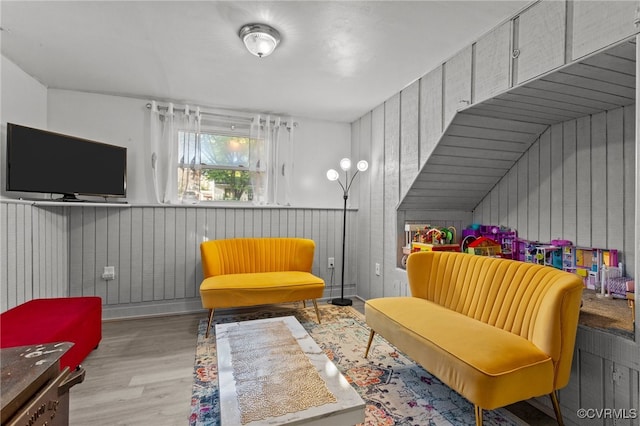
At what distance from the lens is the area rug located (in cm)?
169

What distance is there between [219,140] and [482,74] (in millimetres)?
2841

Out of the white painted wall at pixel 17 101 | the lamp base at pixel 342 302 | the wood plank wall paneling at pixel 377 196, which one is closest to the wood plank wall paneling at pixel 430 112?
the wood plank wall paneling at pixel 377 196

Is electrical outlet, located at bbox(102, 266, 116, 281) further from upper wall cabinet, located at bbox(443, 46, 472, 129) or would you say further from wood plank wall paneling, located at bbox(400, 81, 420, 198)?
upper wall cabinet, located at bbox(443, 46, 472, 129)

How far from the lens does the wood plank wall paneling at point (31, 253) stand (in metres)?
2.22

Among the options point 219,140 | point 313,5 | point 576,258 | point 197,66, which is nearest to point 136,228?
point 219,140

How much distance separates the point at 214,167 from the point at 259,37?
6.37 ft

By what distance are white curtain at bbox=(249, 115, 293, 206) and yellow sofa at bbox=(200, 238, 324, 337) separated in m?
0.62

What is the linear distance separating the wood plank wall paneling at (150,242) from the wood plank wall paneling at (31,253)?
0.52 ft

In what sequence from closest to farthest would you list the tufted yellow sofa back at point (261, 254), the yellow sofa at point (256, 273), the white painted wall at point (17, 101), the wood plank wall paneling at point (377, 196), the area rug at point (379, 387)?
the area rug at point (379, 387) → the white painted wall at point (17, 101) → the yellow sofa at point (256, 273) → the tufted yellow sofa back at point (261, 254) → the wood plank wall paneling at point (377, 196)

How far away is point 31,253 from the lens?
252 cm

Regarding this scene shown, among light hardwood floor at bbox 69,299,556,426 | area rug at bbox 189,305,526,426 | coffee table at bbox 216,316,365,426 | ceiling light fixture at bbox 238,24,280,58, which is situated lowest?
light hardwood floor at bbox 69,299,556,426

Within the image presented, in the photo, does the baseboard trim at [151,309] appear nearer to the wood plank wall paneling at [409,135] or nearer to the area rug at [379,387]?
the area rug at [379,387]

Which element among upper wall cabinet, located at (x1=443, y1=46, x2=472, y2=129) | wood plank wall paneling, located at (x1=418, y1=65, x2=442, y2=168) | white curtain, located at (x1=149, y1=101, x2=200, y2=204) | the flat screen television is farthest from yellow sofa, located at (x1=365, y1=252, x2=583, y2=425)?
the flat screen television

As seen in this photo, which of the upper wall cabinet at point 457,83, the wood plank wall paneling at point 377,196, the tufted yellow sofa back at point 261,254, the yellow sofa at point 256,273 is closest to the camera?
the upper wall cabinet at point 457,83
